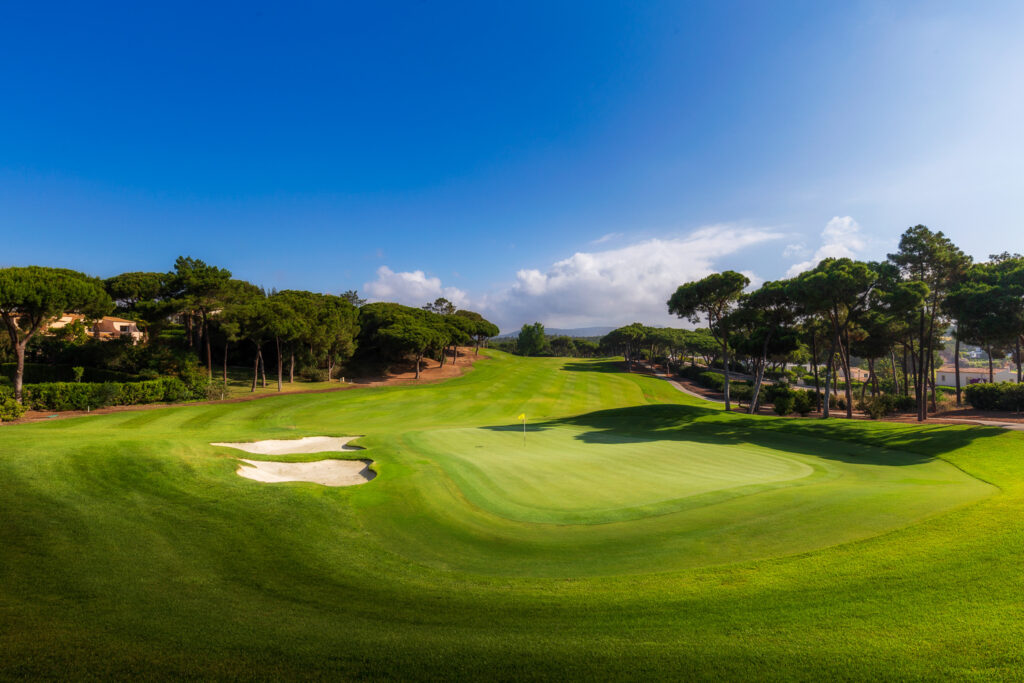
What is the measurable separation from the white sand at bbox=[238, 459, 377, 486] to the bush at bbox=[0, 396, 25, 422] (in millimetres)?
21711

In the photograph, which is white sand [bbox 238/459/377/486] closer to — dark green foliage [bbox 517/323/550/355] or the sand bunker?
the sand bunker

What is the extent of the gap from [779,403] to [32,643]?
3837 cm

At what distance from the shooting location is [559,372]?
6681 centimetres

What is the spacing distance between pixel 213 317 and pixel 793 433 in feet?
168

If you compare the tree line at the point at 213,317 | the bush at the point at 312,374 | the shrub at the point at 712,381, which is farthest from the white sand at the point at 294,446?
the shrub at the point at 712,381

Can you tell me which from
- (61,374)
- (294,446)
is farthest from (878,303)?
(61,374)

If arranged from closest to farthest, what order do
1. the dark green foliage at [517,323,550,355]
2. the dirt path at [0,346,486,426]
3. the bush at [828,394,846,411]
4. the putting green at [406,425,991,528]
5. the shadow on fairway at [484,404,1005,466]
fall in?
1. the putting green at [406,425,991,528]
2. the shadow on fairway at [484,404,1005,466]
3. the dirt path at [0,346,486,426]
4. the bush at [828,394,846,411]
5. the dark green foliage at [517,323,550,355]

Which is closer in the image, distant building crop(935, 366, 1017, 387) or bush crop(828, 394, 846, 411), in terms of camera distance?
bush crop(828, 394, 846, 411)

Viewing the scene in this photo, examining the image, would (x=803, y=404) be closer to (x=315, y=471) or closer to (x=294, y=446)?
(x=315, y=471)

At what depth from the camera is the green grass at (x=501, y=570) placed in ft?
13.4

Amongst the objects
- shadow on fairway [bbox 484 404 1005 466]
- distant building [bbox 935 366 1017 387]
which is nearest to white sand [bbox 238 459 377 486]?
shadow on fairway [bbox 484 404 1005 466]

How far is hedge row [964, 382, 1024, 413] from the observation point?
28625mm

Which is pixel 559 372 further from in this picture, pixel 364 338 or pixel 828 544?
pixel 828 544

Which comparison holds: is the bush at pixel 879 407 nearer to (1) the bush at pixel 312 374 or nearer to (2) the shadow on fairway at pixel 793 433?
(2) the shadow on fairway at pixel 793 433
